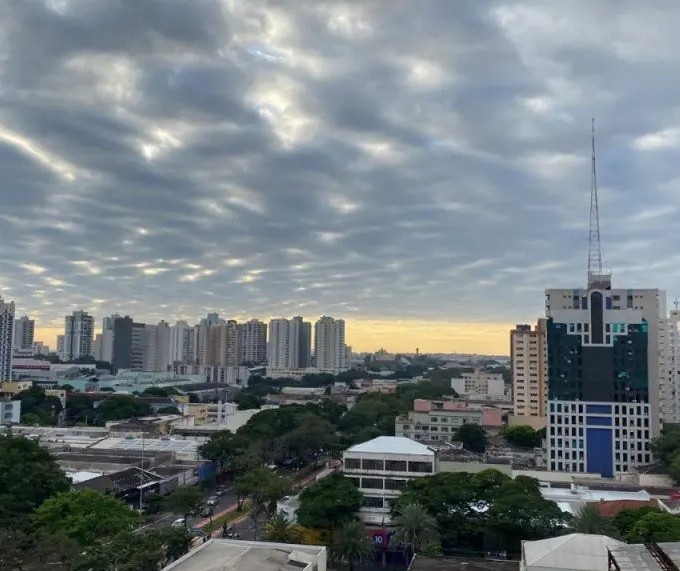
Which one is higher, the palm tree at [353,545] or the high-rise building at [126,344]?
the high-rise building at [126,344]

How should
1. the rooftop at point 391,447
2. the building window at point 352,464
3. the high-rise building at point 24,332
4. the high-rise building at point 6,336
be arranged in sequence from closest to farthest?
the building window at point 352,464
the rooftop at point 391,447
the high-rise building at point 6,336
the high-rise building at point 24,332

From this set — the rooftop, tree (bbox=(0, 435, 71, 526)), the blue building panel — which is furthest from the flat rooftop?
the blue building panel

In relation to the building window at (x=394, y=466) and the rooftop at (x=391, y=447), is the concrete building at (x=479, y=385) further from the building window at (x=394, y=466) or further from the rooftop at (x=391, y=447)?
the building window at (x=394, y=466)

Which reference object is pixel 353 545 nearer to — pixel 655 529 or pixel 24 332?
pixel 655 529

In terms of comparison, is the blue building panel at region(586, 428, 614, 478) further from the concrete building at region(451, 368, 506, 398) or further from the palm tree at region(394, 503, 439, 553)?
the concrete building at region(451, 368, 506, 398)

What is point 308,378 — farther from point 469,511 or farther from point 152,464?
point 469,511

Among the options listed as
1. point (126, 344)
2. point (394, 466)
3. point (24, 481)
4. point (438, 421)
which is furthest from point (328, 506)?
point (126, 344)

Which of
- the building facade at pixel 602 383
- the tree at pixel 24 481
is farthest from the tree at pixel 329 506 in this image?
the building facade at pixel 602 383
